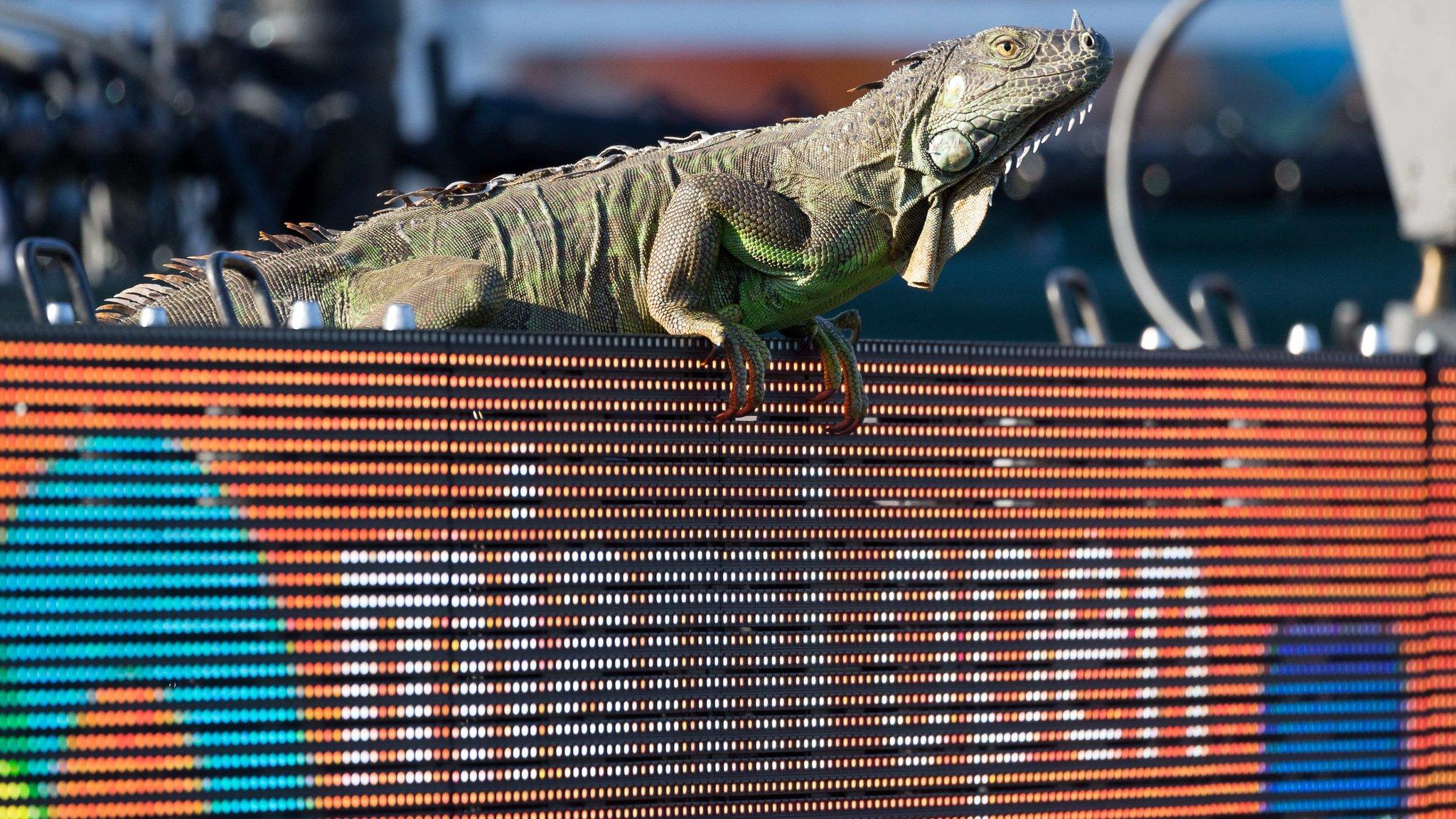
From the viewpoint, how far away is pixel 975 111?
12.4 feet

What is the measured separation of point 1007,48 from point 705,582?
1.51 m

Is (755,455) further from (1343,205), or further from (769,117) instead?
(1343,205)

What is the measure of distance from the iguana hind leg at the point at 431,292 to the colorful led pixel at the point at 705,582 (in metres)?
0.76

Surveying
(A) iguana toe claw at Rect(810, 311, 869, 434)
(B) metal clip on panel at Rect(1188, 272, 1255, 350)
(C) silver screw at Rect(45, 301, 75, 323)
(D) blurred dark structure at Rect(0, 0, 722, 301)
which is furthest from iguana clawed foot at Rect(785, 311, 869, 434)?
(D) blurred dark structure at Rect(0, 0, 722, 301)

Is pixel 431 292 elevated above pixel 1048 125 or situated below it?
below

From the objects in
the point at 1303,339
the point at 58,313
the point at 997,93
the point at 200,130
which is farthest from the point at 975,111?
the point at 200,130

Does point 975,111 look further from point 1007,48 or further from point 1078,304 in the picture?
point 1078,304

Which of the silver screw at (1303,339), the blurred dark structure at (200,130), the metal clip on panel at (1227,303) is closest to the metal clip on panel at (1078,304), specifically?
the metal clip on panel at (1227,303)

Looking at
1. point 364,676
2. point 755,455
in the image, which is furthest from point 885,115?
point 364,676

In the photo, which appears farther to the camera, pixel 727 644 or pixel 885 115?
pixel 885 115

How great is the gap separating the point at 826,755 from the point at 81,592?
5.03 feet

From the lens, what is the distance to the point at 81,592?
2832 mm

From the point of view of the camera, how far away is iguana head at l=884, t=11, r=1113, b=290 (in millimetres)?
3717

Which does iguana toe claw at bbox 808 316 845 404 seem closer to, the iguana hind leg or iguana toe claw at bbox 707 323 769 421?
iguana toe claw at bbox 707 323 769 421
